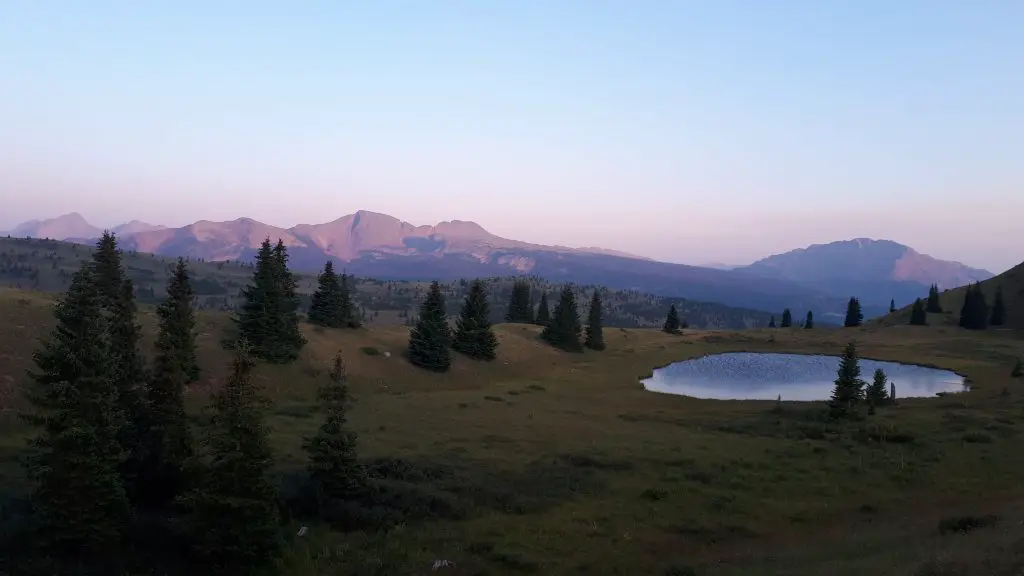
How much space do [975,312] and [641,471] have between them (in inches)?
5667

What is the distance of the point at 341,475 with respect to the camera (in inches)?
955

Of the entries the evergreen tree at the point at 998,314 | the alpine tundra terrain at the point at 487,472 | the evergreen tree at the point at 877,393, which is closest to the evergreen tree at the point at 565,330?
the alpine tundra terrain at the point at 487,472

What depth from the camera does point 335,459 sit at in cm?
2434

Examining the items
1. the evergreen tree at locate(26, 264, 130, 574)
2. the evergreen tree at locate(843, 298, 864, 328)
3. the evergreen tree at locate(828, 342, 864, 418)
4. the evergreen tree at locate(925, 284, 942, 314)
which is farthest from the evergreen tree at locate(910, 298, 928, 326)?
the evergreen tree at locate(26, 264, 130, 574)

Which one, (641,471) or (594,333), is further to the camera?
(594,333)

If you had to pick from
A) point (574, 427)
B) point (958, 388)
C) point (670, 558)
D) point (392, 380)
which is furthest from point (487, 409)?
point (958, 388)

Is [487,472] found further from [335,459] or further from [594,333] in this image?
[594,333]

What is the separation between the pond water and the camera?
66250 millimetres

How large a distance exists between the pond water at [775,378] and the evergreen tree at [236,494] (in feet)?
170

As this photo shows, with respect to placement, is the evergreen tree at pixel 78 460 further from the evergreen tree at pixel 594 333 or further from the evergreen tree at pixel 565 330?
the evergreen tree at pixel 594 333

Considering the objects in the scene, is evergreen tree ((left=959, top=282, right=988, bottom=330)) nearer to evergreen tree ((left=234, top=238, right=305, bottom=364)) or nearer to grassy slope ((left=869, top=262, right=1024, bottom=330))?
grassy slope ((left=869, top=262, right=1024, bottom=330))

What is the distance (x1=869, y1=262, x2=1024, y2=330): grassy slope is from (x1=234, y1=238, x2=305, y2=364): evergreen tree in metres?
145

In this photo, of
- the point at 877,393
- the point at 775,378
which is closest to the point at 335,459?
the point at 877,393

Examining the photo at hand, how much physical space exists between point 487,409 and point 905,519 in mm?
31439
